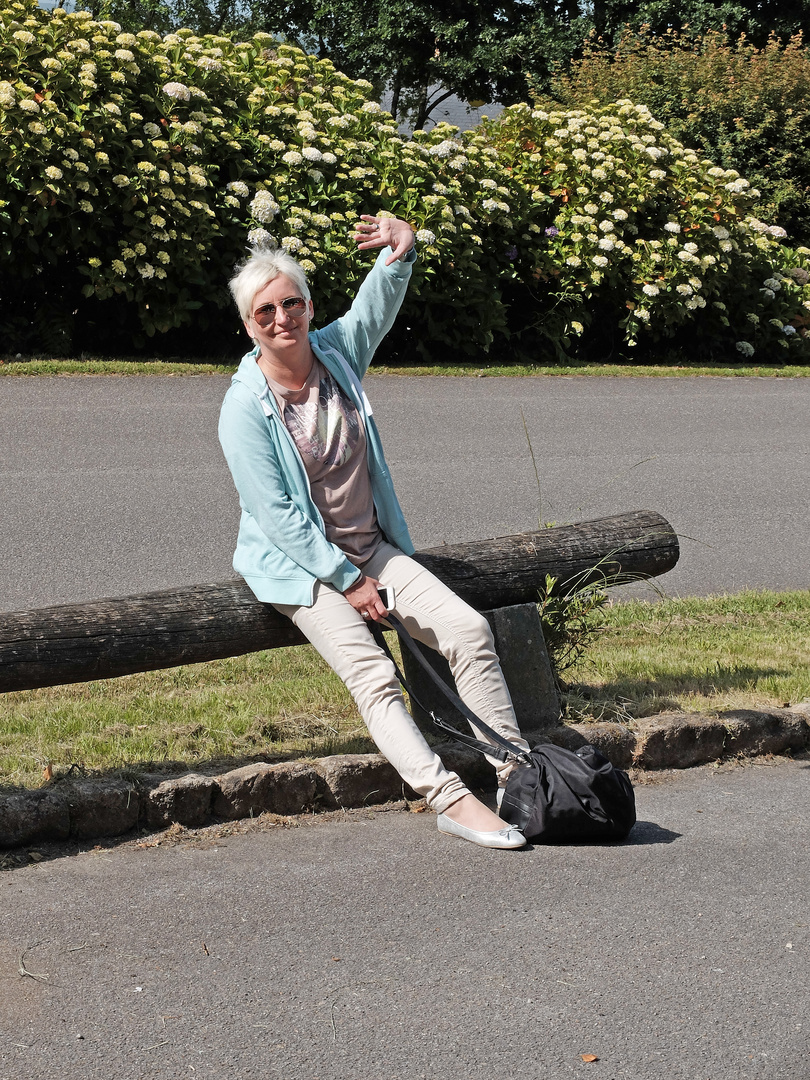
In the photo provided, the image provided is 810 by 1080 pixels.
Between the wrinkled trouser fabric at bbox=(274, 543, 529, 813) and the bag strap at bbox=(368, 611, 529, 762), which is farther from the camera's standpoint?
the bag strap at bbox=(368, 611, 529, 762)

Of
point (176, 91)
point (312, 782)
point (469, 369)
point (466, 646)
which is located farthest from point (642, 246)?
point (312, 782)

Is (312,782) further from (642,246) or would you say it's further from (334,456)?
(642,246)

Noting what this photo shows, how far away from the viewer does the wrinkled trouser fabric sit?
3.81 metres

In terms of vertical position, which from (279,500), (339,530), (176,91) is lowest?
(339,530)

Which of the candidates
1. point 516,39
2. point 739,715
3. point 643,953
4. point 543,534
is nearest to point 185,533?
point 543,534

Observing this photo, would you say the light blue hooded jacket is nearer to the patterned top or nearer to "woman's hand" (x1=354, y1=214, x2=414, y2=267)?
the patterned top

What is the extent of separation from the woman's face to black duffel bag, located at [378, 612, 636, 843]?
162cm

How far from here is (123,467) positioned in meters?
8.30

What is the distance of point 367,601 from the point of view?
4012mm

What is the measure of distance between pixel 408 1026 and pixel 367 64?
2419cm

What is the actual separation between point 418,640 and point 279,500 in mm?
695

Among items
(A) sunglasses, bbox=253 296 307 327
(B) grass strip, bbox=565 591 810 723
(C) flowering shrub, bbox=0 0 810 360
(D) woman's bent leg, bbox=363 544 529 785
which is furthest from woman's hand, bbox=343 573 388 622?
(C) flowering shrub, bbox=0 0 810 360

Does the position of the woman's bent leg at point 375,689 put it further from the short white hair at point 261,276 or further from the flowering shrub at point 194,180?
the flowering shrub at point 194,180

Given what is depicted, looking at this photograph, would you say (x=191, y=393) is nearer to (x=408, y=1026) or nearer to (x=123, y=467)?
(x=123, y=467)
